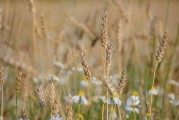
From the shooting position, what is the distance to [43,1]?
46.5 feet

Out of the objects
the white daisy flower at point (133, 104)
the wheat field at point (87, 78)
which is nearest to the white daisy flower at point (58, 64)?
the wheat field at point (87, 78)

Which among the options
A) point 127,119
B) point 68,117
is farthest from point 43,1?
point 68,117

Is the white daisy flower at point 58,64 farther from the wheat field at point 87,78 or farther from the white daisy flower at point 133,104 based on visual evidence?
the white daisy flower at point 133,104

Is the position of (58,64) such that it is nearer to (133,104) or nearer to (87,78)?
(133,104)

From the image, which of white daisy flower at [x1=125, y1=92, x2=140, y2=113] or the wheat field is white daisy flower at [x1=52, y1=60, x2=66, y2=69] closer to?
the wheat field

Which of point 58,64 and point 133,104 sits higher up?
point 58,64

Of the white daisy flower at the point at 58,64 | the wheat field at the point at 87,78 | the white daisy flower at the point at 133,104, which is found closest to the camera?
the wheat field at the point at 87,78

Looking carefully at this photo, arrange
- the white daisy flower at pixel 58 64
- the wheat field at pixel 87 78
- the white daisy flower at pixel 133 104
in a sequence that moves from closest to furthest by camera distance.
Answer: the wheat field at pixel 87 78
the white daisy flower at pixel 133 104
the white daisy flower at pixel 58 64

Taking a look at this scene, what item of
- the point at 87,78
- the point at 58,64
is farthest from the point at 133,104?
the point at 58,64

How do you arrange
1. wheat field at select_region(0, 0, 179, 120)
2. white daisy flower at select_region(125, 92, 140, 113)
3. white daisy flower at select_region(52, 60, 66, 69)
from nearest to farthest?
wheat field at select_region(0, 0, 179, 120)
white daisy flower at select_region(125, 92, 140, 113)
white daisy flower at select_region(52, 60, 66, 69)

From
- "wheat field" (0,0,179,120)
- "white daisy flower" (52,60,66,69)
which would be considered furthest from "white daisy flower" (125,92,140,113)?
"white daisy flower" (52,60,66,69)

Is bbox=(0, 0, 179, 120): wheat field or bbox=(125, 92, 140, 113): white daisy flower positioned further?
bbox=(125, 92, 140, 113): white daisy flower

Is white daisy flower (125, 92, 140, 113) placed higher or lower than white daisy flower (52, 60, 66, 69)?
lower

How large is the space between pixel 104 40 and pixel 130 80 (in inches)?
70.8
